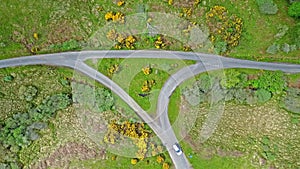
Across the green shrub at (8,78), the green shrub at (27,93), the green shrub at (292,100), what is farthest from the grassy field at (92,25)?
the green shrub at (27,93)

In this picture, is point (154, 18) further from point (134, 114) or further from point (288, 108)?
point (288, 108)

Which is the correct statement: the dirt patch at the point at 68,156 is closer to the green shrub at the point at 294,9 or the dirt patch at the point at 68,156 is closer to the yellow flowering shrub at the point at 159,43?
the yellow flowering shrub at the point at 159,43

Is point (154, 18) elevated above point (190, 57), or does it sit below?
above

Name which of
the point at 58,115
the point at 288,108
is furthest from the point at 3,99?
the point at 288,108

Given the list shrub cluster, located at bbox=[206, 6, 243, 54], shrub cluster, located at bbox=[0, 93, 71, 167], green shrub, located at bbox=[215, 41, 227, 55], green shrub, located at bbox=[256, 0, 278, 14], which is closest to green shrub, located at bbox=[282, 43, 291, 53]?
green shrub, located at bbox=[256, 0, 278, 14]

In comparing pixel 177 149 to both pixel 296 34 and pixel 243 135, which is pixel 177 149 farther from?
pixel 296 34

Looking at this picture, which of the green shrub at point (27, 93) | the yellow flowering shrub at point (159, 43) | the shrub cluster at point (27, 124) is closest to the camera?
the shrub cluster at point (27, 124)

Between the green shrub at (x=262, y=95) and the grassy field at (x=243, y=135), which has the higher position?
the green shrub at (x=262, y=95)

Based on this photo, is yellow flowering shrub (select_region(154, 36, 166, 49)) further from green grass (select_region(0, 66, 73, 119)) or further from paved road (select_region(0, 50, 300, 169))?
green grass (select_region(0, 66, 73, 119))

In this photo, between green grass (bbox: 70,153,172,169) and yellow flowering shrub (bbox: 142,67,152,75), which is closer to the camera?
green grass (bbox: 70,153,172,169)
